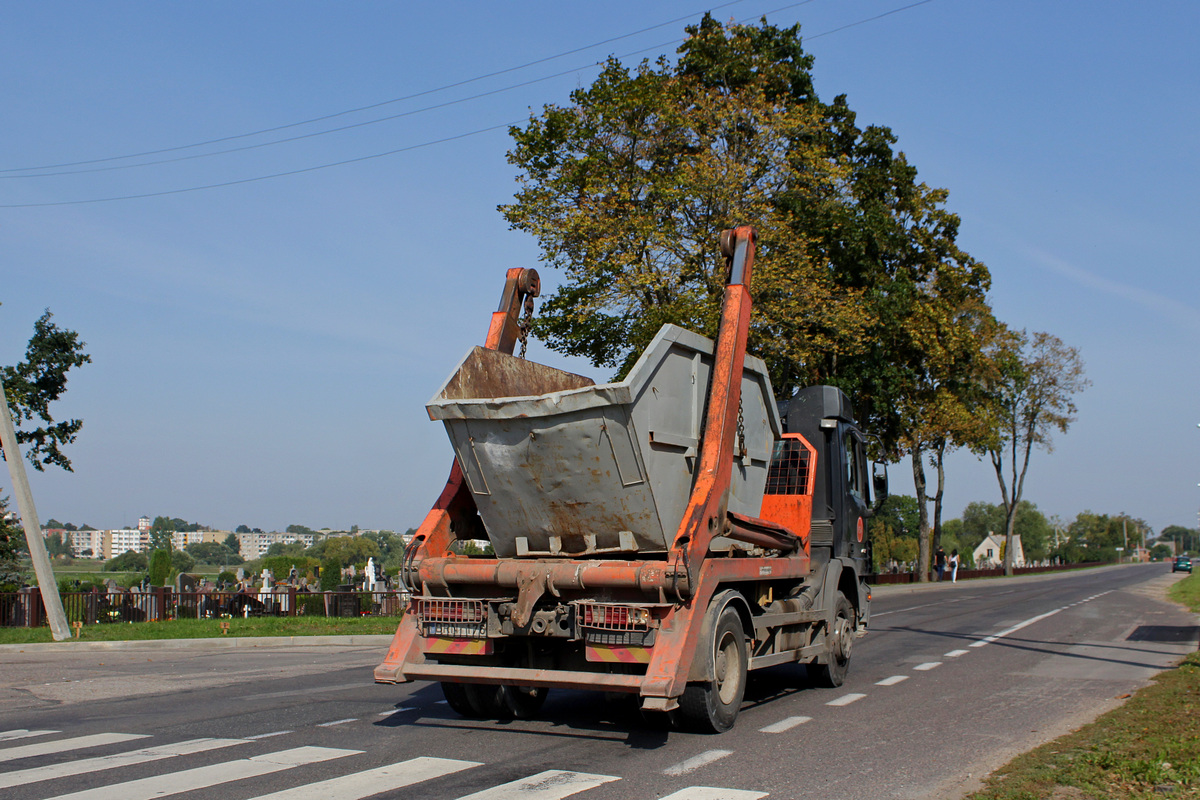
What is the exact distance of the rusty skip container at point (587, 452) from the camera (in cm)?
723

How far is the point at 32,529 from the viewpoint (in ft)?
63.2

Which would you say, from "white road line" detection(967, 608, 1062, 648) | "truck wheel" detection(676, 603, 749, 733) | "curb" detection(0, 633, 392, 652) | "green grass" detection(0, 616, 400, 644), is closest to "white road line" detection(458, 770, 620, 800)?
"truck wheel" detection(676, 603, 749, 733)

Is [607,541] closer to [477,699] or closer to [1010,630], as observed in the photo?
[477,699]

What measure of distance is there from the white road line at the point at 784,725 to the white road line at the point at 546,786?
6.97ft

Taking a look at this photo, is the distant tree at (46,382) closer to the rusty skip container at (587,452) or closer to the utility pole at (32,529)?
the utility pole at (32,529)

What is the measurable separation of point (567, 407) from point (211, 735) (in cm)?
380

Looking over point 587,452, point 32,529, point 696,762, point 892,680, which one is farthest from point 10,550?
point 696,762

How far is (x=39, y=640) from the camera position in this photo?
60.0 feet

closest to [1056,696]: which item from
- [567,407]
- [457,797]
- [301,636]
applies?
[567,407]

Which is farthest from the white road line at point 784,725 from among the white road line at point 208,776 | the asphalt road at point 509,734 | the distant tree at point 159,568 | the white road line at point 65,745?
the distant tree at point 159,568

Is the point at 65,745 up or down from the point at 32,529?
down

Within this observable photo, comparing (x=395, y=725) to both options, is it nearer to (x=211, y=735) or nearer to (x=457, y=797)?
(x=211, y=735)

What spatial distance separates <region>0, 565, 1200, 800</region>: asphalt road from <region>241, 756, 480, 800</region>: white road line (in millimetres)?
21

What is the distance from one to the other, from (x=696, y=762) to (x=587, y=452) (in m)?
2.25
